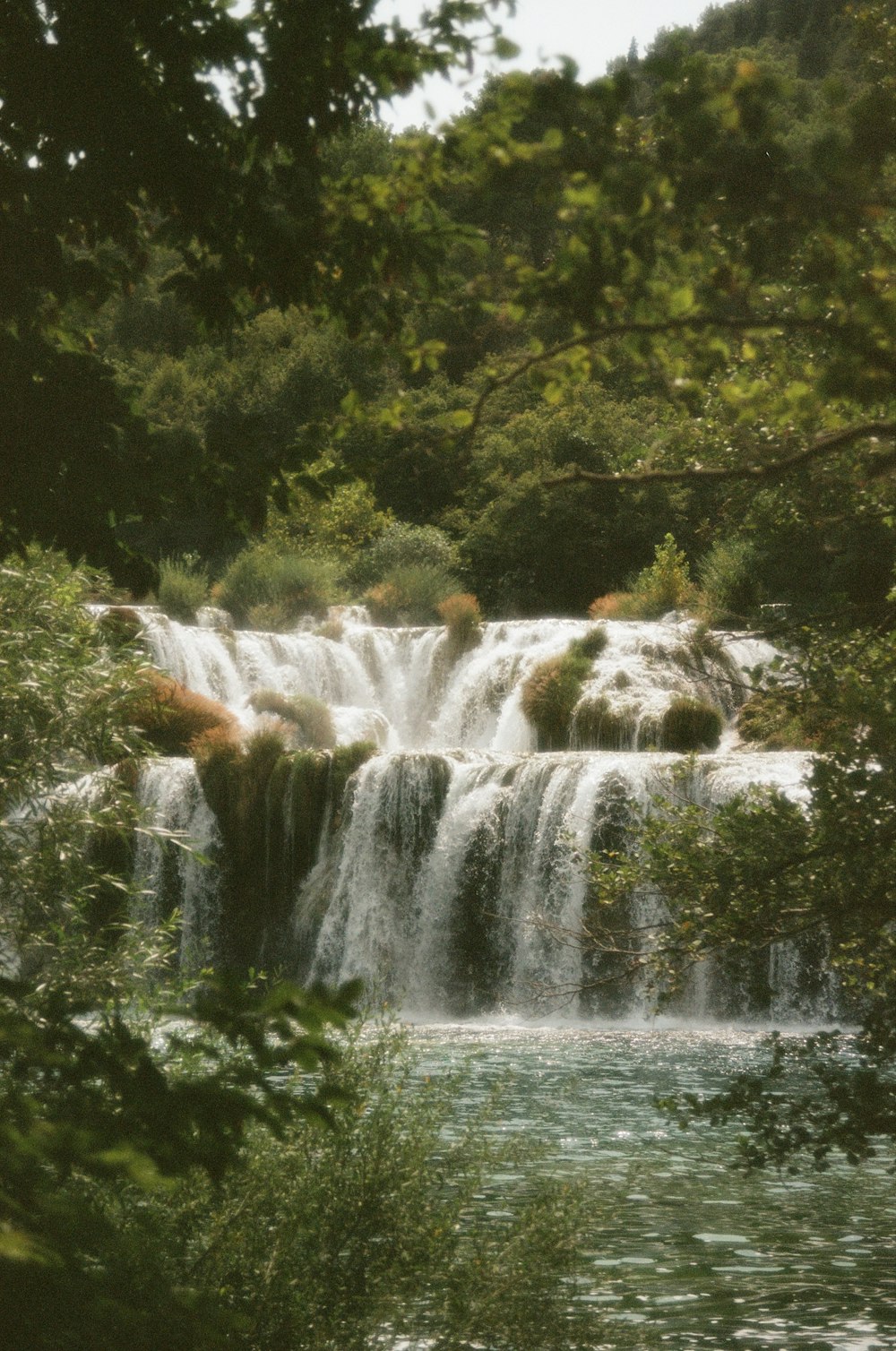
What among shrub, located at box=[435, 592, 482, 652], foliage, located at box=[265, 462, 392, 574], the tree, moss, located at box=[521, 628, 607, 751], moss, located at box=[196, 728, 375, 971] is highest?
foliage, located at box=[265, 462, 392, 574]

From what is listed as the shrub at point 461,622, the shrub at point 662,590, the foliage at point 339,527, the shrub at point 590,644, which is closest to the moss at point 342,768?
the shrub at point 590,644

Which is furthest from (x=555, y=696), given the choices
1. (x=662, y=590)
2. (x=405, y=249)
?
(x=405, y=249)

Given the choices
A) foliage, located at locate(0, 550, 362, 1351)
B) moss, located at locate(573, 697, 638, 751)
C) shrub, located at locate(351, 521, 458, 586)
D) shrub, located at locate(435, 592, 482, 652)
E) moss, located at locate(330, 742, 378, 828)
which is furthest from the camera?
shrub, located at locate(351, 521, 458, 586)

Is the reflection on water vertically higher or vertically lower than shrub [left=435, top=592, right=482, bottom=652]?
lower

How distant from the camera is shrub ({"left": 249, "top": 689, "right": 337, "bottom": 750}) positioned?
79.1ft

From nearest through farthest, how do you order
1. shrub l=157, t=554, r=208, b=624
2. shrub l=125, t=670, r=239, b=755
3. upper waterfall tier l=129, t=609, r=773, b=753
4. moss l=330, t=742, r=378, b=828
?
moss l=330, t=742, r=378, b=828 < shrub l=125, t=670, r=239, b=755 < upper waterfall tier l=129, t=609, r=773, b=753 < shrub l=157, t=554, r=208, b=624

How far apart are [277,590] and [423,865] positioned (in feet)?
41.2

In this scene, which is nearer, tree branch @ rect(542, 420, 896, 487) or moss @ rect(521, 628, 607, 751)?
tree branch @ rect(542, 420, 896, 487)

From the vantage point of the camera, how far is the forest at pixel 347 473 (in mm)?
2912

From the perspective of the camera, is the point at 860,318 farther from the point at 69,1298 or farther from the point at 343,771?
the point at 343,771

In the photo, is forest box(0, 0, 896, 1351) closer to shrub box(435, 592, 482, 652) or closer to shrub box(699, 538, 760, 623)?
shrub box(435, 592, 482, 652)

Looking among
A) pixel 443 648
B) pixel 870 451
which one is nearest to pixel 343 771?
pixel 443 648

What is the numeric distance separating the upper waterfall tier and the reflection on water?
10690 millimetres

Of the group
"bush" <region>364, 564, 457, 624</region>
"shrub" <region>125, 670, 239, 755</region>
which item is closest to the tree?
"shrub" <region>125, 670, 239, 755</region>
